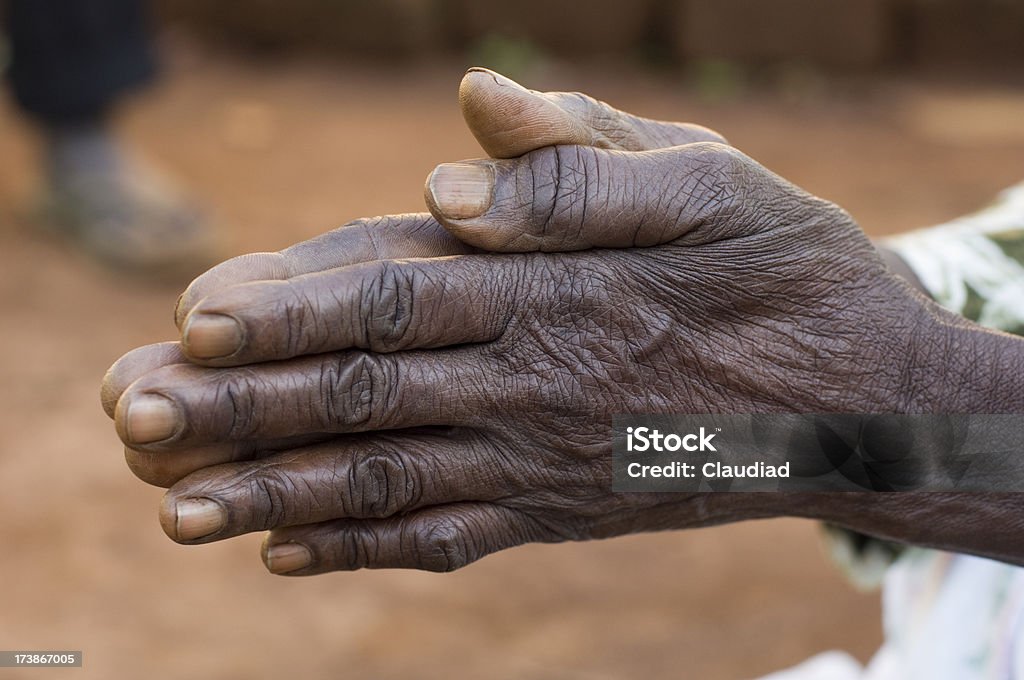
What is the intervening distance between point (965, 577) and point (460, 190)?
0.91 m

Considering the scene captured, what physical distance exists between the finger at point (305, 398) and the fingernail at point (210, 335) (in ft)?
0.12

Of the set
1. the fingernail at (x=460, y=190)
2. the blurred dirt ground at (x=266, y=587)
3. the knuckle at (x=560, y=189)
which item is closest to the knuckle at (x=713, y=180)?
the knuckle at (x=560, y=189)

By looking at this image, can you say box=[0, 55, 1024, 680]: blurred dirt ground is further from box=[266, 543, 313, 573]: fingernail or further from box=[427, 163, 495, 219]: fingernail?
box=[427, 163, 495, 219]: fingernail

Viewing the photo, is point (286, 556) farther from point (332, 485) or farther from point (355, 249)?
point (355, 249)

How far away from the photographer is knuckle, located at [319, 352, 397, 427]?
3.59ft

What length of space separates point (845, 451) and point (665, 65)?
223 inches

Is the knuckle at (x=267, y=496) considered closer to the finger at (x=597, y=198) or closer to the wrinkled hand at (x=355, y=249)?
the wrinkled hand at (x=355, y=249)

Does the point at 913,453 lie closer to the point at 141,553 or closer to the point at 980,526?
the point at 980,526

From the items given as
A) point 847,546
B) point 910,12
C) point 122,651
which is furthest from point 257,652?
point 910,12

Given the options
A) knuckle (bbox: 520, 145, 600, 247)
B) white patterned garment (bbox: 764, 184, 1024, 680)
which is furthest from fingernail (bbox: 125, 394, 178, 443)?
white patterned garment (bbox: 764, 184, 1024, 680)

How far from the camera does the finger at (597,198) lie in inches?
44.3

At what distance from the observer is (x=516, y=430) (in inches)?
46.6

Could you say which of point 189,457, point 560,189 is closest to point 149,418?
point 189,457

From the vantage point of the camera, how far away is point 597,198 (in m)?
1.13
